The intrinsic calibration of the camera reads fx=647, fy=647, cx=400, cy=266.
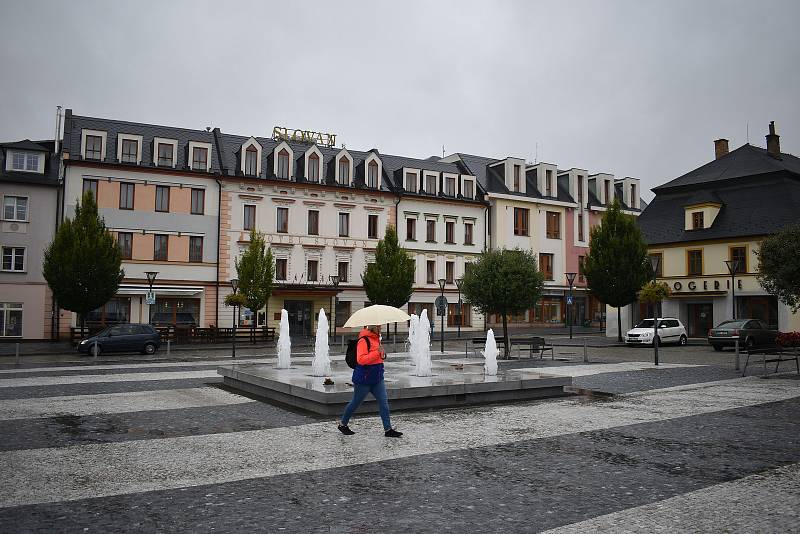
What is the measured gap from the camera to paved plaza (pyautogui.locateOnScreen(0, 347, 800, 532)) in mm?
Result: 6098

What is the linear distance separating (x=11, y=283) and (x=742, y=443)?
132 feet

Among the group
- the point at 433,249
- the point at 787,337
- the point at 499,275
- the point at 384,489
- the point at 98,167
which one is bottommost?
the point at 384,489

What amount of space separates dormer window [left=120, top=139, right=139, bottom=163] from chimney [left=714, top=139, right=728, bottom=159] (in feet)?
145

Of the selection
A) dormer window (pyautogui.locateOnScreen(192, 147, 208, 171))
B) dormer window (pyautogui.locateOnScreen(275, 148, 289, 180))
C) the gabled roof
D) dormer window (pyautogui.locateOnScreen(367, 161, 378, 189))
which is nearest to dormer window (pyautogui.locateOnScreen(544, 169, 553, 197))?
the gabled roof

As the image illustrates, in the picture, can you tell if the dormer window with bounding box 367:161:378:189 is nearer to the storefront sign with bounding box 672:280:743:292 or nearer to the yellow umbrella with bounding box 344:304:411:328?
the storefront sign with bounding box 672:280:743:292

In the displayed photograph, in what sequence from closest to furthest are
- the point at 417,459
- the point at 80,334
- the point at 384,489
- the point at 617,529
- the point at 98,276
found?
the point at 617,529, the point at 384,489, the point at 417,459, the point at 98,276, the point at 80,334

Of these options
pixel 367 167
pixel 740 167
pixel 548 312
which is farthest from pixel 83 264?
pixel 740 167

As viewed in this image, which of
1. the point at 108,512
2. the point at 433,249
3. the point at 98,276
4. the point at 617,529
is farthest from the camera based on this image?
the point at 433,249

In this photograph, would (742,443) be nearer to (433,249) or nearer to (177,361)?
(177,361)

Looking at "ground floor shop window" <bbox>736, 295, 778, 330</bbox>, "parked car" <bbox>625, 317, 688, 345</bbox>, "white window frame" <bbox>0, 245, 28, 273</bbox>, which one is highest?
"white window frame" <bbox>0, 245, 28, 273</bbox>

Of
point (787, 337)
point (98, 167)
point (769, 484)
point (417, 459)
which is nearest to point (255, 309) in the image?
point (98, 167)

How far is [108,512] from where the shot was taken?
6.19 meters

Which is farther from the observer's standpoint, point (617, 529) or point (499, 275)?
point (499, 275)

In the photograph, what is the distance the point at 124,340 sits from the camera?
95.8 feet
